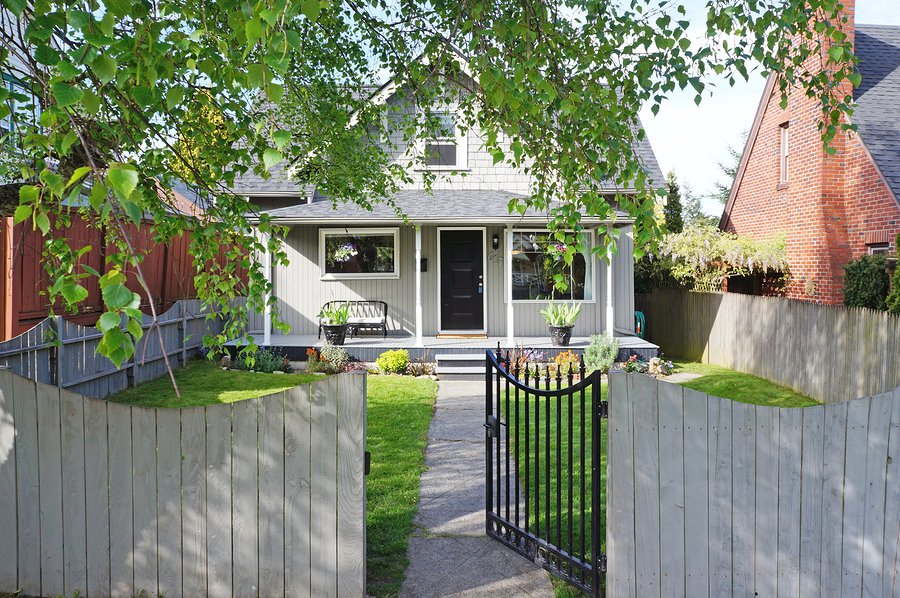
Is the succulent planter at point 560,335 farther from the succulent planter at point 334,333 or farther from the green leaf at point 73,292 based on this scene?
the green leaf at point 73,292

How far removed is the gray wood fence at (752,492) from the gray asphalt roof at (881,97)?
10.5m

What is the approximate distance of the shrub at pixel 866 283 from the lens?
35.0ft

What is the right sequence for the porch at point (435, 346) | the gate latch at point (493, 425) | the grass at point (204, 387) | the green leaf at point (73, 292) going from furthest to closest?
the porch at point (435, 346) → the grass at point (204, 387) → the gate latch at point (493, 425) → the green leaf at point (73, 292)

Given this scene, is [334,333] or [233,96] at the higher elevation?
[233,96]

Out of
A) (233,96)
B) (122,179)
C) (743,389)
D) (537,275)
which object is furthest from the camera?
(537,275)

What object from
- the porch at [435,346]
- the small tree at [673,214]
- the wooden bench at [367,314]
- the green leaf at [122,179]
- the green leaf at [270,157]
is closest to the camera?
the green leaf at [122,179]

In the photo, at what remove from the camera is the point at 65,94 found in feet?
5.47

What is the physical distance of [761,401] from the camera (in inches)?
337

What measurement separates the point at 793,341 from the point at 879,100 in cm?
689

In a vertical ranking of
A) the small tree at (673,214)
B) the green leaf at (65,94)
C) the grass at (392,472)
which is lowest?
the grass at (392,472)

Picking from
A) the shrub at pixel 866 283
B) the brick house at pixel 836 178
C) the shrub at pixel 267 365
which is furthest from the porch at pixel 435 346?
the brick house at pixel 836 178

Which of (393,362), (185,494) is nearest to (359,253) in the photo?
(393,362)

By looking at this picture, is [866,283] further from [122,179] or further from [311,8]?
[122,179]

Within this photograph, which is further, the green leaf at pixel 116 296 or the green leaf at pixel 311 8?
the green leaf at pixel 311 8
